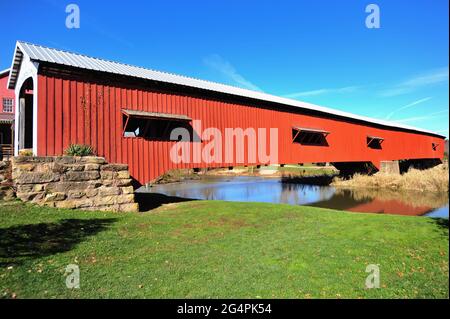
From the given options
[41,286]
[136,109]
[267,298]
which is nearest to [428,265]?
[267,298]

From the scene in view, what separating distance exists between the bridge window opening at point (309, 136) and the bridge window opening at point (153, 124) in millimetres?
9588

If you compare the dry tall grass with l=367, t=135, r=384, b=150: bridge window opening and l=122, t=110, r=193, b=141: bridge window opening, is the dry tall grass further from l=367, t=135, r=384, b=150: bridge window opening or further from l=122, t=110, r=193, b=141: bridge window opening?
l=122, t=110, r=193, b=141: bridge window opening

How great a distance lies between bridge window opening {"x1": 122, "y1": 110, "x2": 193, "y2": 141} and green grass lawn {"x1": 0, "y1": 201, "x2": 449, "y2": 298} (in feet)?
14.9

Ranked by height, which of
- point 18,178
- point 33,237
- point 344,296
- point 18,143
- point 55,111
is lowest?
point 344,296

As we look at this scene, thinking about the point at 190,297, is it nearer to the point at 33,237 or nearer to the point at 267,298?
the point at 267,298

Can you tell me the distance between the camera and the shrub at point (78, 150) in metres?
10.9

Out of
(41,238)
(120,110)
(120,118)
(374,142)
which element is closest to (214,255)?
(41,238)

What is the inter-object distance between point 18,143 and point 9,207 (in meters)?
6.62

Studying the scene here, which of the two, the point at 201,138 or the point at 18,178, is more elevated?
the point at 201,138

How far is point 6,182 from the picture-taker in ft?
31.5

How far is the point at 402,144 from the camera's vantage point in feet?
116

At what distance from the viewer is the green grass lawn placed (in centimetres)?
488

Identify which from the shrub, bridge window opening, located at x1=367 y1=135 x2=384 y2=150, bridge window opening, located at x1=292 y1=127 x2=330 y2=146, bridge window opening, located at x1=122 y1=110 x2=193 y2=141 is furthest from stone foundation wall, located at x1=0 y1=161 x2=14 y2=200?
bridge window opening, located at x1=367 y1=135 x2=384 y2=150

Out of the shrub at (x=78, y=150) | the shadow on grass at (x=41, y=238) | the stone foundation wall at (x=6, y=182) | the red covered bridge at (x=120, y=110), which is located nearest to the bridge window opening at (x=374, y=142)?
the red covered bridge at (x=120, y=110)
